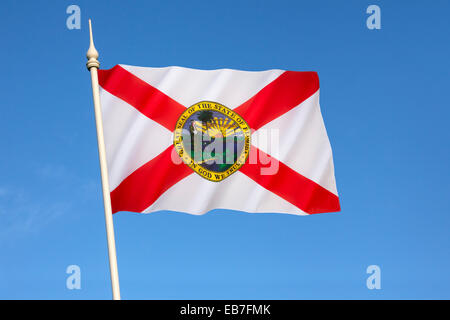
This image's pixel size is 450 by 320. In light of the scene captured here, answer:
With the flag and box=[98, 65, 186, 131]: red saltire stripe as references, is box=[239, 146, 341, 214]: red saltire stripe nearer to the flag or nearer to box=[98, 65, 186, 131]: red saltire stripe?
the flag

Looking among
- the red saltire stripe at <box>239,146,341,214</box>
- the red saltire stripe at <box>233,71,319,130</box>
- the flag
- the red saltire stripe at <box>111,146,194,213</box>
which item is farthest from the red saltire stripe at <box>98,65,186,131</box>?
the red saltire stripe at <box>239,146,341,214</box>

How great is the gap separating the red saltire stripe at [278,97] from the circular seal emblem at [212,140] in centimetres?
25

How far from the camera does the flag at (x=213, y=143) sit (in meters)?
11.3

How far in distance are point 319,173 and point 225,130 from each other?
226cm

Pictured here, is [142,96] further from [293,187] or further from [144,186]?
[293,187]

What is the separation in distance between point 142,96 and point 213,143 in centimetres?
183

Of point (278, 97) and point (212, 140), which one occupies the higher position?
point (278, 97)

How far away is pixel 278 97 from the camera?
12.5 meters

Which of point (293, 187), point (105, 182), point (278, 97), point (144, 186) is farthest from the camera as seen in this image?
point (278, 97)

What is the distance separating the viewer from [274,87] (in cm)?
1257

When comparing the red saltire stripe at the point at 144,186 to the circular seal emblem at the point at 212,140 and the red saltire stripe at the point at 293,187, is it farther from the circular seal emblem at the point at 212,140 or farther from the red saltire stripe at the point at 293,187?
the red saltire stripe at the point at 293,187

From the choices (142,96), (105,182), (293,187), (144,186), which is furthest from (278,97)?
(105,182)
